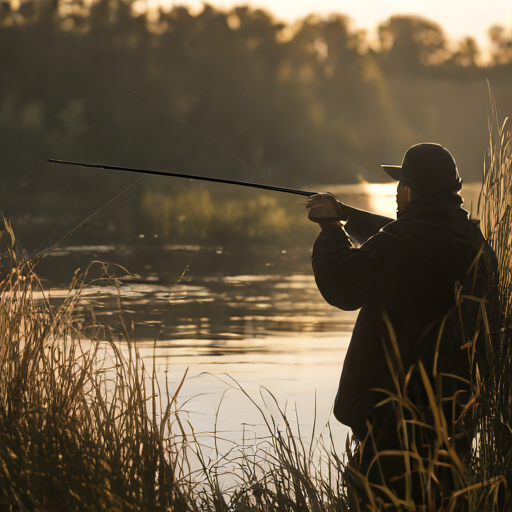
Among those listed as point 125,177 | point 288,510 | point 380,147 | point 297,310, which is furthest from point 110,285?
point 380,147

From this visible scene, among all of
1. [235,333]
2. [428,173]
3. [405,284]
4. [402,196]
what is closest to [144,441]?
[405,284]

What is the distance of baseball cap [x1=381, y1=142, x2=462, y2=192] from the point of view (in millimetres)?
2598

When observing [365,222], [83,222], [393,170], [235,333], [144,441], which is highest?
[393,170]

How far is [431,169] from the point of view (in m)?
2.62

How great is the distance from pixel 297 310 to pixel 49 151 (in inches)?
499

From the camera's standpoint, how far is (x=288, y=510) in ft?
9.98

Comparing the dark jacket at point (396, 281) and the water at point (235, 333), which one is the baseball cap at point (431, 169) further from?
the water at point (235, 333)

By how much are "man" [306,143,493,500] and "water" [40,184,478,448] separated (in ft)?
1.53

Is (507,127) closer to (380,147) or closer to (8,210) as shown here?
(8,210)

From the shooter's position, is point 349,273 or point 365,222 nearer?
point 349,273

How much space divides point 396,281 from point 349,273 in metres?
0.17

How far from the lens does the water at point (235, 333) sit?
4062 millimetres

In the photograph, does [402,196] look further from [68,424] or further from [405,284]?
[68,424]

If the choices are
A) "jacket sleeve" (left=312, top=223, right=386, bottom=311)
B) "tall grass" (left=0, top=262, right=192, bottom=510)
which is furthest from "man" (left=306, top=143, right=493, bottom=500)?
"tall grass" (left=0, top=262, right=192, bottom=510)
